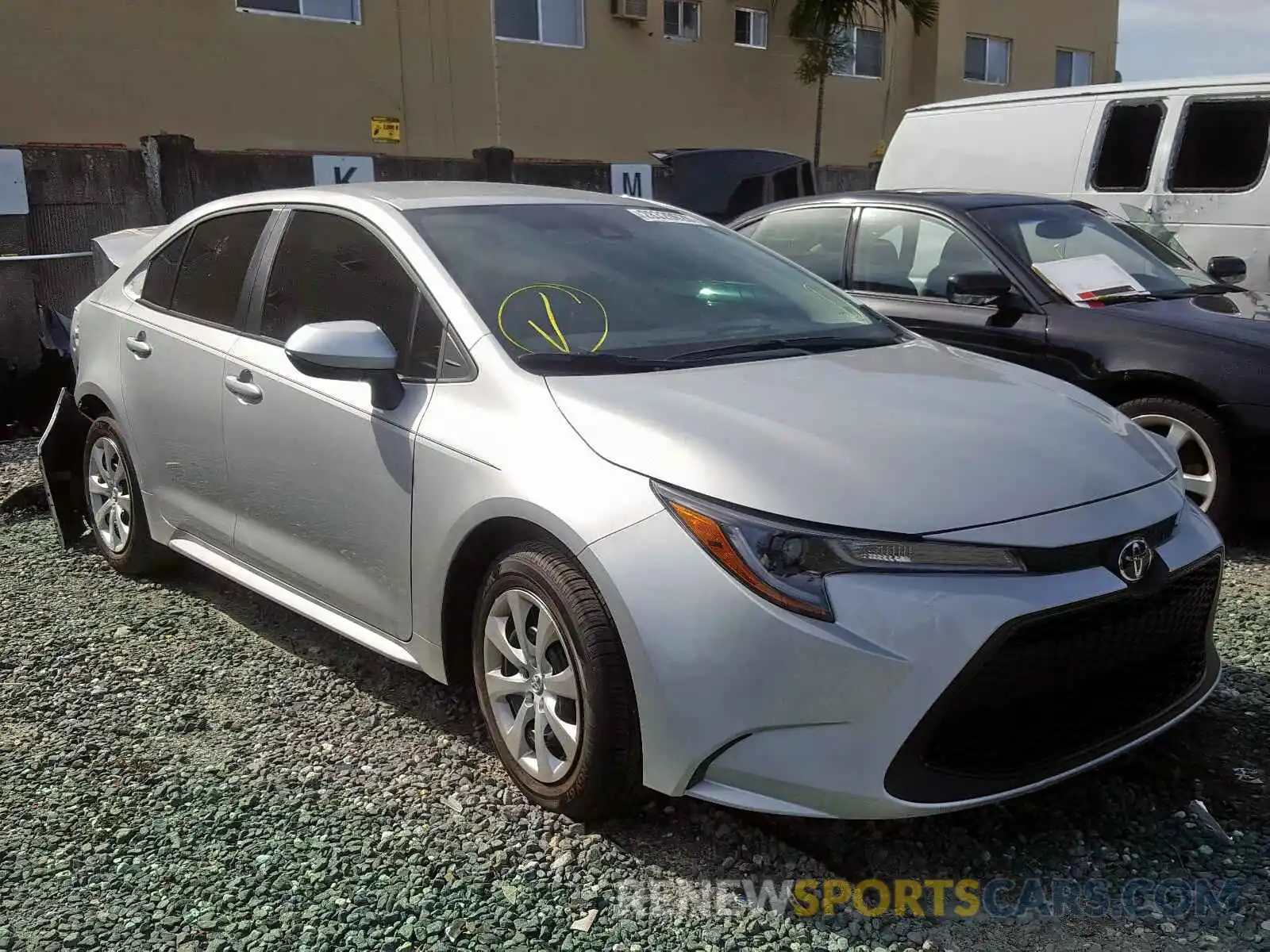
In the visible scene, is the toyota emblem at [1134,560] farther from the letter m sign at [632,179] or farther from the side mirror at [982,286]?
the letter m sign at [632,179]

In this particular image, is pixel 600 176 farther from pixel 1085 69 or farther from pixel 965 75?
pixel 1085 69

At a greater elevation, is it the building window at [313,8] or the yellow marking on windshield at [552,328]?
the building window at [313,8]

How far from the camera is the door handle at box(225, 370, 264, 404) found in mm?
3766

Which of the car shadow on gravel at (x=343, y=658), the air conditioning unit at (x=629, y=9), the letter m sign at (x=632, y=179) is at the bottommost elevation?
the car shadow on gravel at (x=343, y=658)

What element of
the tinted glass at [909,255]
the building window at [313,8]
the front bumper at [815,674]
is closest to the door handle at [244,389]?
the front bumper at [815,674]

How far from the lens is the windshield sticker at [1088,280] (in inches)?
212

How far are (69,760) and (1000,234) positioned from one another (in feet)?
14.8

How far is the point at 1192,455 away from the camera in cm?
496

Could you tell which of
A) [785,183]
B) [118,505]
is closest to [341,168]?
[785,183]

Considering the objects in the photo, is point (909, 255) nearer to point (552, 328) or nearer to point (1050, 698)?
point (552, 328)

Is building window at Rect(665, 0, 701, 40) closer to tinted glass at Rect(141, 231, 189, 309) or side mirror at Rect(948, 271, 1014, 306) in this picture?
side mirror at Rect(948, 271, 1014, 306)

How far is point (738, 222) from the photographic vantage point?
6.85 metres

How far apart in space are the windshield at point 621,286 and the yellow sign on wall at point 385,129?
40.3 ft

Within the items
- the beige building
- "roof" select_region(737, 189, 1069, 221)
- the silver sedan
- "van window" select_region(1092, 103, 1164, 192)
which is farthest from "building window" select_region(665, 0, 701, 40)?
the silver sedan
